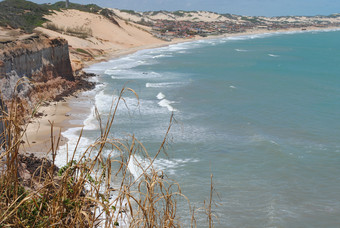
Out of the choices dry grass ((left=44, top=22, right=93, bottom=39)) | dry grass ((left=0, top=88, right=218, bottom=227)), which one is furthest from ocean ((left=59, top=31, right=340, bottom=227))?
dry grass ((left=44, top=22, right=93, bottom=39))

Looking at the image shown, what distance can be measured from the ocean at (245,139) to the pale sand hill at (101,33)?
1916cm

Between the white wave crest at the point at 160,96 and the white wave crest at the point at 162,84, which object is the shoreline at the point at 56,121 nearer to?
the white wave crest at the point at 160,96

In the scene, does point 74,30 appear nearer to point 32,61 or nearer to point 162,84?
point 162,84

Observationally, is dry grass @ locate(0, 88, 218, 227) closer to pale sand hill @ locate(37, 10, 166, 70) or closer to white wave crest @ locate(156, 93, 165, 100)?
white wave crest @ locate(156, 93, 165, 100)

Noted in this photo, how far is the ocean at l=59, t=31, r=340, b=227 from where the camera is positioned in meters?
10.8

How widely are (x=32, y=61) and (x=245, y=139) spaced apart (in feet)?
42.3

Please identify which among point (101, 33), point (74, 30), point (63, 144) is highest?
point (74, 30)

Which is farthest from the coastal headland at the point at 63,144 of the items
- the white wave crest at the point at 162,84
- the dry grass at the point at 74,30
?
the white wave crest at the point at 162,84

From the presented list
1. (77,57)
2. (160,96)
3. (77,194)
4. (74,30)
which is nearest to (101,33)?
(74,30)

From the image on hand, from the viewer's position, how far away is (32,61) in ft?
70.2

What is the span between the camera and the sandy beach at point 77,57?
49.1 feet

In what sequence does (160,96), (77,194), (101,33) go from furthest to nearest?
(101,33) → (160,96) → (77,194)

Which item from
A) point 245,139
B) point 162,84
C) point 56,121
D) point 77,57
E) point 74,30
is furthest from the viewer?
point 74,30

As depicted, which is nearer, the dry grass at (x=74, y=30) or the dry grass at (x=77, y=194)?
the dry grass at (x=77, y=194)
